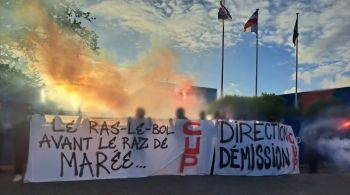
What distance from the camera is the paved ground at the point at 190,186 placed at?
7887mm

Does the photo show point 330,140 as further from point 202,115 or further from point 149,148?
point 149,148

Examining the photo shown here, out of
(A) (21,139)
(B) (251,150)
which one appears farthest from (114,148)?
(B) (251,150)

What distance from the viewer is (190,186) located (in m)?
8.66

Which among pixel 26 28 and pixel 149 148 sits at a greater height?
pixel 26 28

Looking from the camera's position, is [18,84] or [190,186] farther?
[18,84]

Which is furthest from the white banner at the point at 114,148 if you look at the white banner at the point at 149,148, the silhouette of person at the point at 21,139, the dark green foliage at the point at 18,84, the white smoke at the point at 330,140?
the dark green foliage at the point at 18,84

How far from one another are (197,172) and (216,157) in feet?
1.91

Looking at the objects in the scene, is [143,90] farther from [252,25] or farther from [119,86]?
[252,25]

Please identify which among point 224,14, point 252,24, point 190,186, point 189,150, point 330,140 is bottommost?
point 190,186

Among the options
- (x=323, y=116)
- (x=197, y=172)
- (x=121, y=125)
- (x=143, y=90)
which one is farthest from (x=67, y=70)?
(x=323, y=116)

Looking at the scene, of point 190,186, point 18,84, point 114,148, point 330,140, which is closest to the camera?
point 190,186

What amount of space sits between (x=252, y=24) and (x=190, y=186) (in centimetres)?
2338

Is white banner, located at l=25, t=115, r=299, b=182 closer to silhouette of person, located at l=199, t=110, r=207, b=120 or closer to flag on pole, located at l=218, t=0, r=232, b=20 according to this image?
silhouette of person, located at l=199, t=110, r=207, b=120

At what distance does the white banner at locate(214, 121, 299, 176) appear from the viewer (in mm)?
10538
